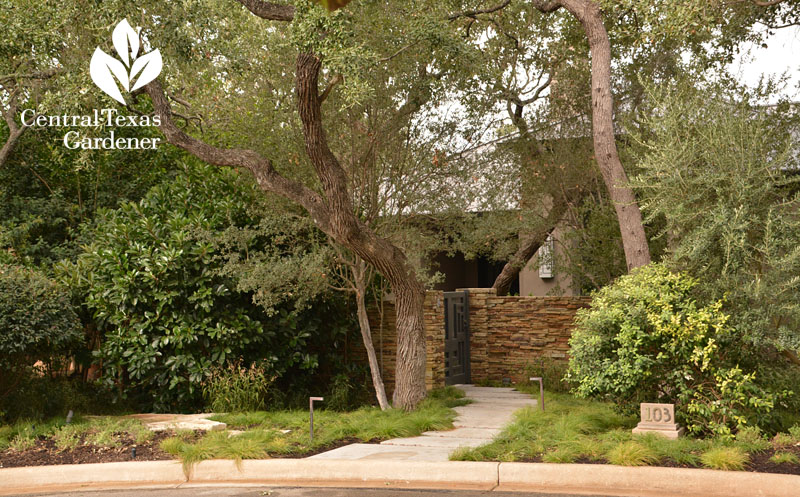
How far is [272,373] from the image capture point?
12.1 m

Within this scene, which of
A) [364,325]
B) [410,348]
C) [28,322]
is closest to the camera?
[28,322]

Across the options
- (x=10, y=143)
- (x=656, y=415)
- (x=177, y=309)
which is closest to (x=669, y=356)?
(x=656, y=415)

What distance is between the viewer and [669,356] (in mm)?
8539

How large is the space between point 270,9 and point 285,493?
6.51 metres

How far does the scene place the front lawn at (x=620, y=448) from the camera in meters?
7.00

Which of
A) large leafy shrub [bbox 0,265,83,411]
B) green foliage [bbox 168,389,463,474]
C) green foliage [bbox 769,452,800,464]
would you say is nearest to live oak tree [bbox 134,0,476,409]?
green foliage [bbox 168,389,463,474]

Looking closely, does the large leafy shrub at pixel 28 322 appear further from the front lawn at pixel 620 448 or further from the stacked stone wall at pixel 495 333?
the front lawn at pixel 620 448

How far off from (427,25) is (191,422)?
5.99m

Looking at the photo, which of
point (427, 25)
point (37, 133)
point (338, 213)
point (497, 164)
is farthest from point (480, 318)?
point (37, 133)

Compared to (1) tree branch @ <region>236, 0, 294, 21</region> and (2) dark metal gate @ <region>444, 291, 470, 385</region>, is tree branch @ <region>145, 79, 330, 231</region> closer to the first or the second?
(1) tree branch @ <region>236, 0, 294, 21</region>

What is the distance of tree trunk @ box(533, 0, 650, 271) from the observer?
9.98 m

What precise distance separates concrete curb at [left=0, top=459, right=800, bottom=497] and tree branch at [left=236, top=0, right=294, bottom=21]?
587 cm

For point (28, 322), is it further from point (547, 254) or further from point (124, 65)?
point (547, 254)

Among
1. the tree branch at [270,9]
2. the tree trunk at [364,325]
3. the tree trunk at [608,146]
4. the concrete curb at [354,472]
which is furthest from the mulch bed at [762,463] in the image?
the tree branch at [270,9]
